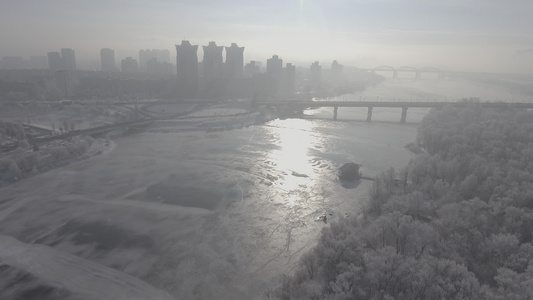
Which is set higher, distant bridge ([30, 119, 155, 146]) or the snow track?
distant bridge ([30, 119, 155, 146])

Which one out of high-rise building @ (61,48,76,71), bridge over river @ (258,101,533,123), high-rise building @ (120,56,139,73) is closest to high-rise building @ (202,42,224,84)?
bridge over river @ (258,101,533,123)

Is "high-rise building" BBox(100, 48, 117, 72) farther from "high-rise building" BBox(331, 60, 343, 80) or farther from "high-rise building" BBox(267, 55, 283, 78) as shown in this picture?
"high-rise building" BBox(331, 60, 343, 80)

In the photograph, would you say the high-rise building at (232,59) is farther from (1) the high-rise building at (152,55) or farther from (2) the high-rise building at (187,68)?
(1) the high-rise building at (152,55)

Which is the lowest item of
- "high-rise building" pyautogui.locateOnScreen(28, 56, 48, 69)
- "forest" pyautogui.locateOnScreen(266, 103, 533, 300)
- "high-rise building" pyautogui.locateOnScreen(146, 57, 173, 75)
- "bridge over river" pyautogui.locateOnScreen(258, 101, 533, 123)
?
"forest" pyautogui.locateOnScreen(266, 103, 533, 300)

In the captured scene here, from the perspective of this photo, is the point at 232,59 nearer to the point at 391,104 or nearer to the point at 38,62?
the point at 391,104

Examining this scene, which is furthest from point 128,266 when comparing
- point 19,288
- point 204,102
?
point 204,102

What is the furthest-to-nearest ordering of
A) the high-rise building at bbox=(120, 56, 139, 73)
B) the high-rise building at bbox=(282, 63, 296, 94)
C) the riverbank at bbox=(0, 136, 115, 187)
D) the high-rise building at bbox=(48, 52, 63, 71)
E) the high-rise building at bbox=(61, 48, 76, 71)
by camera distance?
the high-rise building at bbox=(120, 56, 139, 73)
the high-rise building at bbox=(61, 48, 76, 71)
the high-rise building at bbox=(48, 52, 63, 71)
the high-rise building at bbox=(282, 63, 296, 94)
the riverbank at bbox=(0, 136, 115, 187)

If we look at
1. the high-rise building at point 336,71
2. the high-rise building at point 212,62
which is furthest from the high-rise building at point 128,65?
the high-rise building at point 336,71
